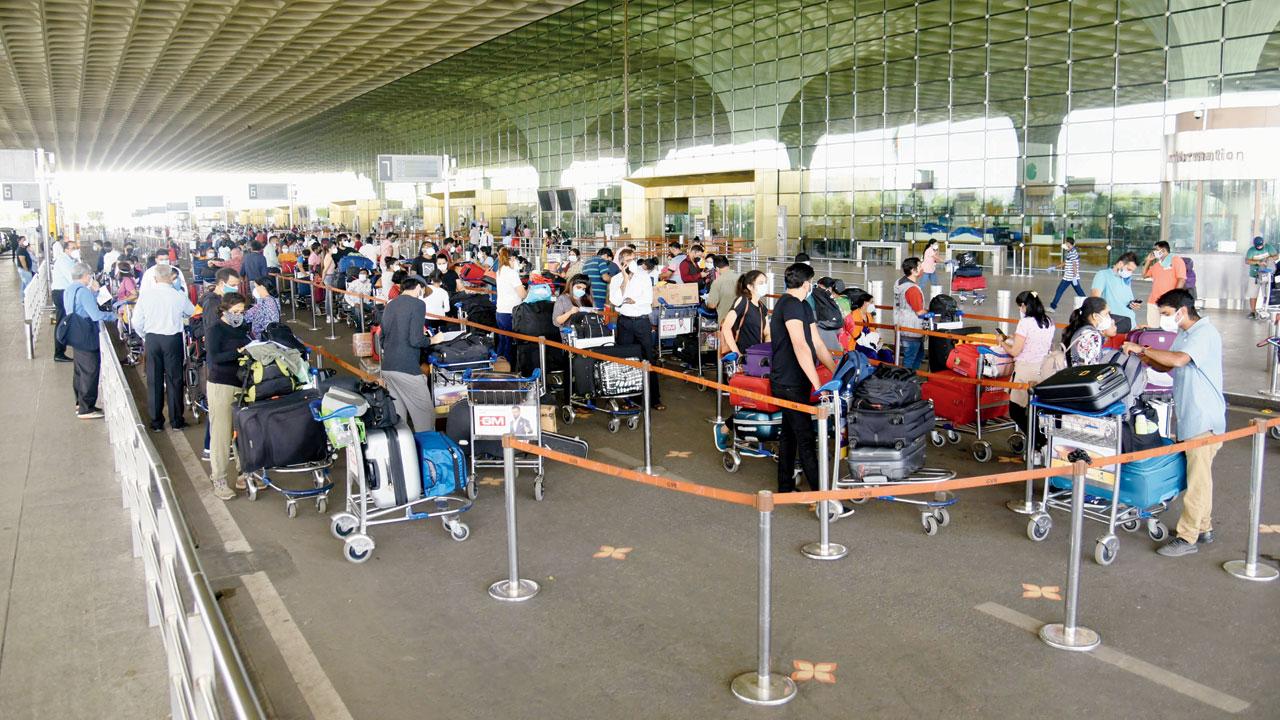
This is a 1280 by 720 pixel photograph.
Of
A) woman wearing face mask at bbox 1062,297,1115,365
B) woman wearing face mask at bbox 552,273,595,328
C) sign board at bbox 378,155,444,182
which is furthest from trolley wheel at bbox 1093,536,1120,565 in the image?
sign board at bbox 378,155,444,182

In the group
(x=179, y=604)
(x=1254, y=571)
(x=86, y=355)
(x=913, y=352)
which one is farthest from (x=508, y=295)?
(x=179, y=604)

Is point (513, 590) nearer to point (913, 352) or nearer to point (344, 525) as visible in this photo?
point (344, 525)

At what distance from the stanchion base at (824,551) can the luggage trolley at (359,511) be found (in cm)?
234

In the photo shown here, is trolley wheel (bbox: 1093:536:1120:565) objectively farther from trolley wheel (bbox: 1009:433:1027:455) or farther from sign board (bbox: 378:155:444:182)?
sign board (bbox: 378:155:444:182)

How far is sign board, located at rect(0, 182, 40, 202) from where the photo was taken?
2344cm

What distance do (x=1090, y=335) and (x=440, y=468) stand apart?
199 inches

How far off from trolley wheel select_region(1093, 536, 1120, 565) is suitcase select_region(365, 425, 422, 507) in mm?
4578

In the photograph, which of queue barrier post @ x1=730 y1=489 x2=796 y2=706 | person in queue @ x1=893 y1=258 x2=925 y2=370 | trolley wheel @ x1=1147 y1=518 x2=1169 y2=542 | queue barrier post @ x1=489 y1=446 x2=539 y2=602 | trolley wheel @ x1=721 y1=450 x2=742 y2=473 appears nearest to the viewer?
queue barrier post @ x1=730 y1=489 x2=796 y2=706

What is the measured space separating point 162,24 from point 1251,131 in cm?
3175

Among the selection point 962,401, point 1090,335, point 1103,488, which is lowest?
point 1103,488

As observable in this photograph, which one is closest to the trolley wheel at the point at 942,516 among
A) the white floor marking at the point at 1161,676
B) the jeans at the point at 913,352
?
the white floor marking at the point at 1161,676

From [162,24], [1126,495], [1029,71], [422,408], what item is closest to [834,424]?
[1126,495]

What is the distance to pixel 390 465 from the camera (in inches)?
270

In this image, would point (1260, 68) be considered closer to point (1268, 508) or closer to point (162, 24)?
point (1268, 508)
